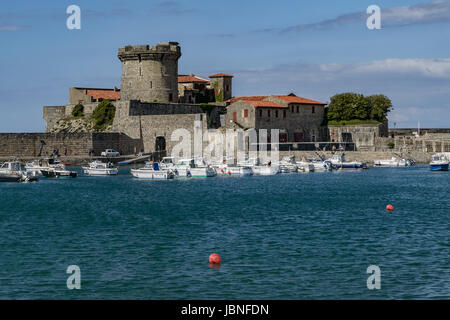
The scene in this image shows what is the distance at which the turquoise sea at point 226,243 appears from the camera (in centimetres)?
1791

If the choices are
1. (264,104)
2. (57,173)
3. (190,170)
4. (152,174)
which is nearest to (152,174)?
(152,174)

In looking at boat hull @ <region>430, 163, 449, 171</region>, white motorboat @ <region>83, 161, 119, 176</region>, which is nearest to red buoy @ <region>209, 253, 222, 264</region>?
white motorboat @ <region>83, 161, 119, 176</region>

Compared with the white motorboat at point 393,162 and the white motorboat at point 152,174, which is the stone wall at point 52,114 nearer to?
the white motorboat at point 152,174

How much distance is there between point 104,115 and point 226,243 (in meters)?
55.2

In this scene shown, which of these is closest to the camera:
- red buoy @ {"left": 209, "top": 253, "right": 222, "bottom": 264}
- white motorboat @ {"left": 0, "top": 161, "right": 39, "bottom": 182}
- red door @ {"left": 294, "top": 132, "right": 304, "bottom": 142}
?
red buoy @ {"left": 209, "top": 253, "right": 222, "bottom": 264}

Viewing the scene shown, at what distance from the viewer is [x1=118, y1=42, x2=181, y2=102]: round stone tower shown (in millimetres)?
76812

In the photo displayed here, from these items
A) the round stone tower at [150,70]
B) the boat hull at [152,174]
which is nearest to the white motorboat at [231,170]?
the boat hull at [152,174]

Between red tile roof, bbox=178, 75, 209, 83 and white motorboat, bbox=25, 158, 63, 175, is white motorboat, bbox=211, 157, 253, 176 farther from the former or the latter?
red tile roof, bbox=178, 75, 209, 83

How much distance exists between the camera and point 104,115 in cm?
7738

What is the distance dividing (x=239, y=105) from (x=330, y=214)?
4011 cm

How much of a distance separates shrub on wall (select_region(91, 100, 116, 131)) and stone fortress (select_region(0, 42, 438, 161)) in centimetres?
77

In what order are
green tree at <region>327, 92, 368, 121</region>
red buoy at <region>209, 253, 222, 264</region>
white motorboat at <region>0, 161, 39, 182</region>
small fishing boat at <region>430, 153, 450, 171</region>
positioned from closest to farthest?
red buoy at <region>209, 253, 222, 264</region> → white motorboat at <region>0, 161, 39, 182</region> → small fishing boat at <region>430, 153, 450, 171</region> → green tree at <region>327, 92, 368, 121</region>

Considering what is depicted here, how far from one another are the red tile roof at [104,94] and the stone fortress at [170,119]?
0.12 metres
